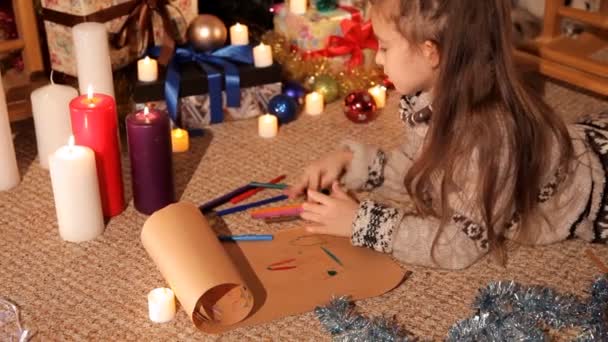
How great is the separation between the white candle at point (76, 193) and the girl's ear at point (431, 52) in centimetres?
53

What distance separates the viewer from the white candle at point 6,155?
4.71 ft

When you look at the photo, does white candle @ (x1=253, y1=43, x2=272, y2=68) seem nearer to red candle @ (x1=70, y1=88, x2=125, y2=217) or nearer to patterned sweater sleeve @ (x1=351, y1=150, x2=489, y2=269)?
red candle @ (x1=70, y1=88, x2=125, y2=217)

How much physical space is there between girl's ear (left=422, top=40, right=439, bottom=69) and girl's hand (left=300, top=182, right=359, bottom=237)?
245 millimetres

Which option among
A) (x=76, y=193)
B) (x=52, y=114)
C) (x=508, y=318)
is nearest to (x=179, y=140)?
(x=52, y=114)

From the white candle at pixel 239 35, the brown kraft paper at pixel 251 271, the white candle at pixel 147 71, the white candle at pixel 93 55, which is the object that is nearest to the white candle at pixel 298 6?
the white candle at pixel 239 35


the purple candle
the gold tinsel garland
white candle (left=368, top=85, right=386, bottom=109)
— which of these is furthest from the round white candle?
white candle (left=368, top=85, right=386, bottom=109)

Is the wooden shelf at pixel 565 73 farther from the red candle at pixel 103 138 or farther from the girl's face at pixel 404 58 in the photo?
the red candle at pixel 103 138

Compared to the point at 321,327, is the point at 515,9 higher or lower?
higher

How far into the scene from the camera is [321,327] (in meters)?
1.14

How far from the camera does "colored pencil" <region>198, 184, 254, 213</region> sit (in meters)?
1.41

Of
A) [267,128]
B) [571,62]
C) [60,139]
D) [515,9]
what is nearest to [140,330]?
[60,139]

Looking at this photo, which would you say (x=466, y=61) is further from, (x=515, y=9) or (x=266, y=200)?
(x=515, y=9)

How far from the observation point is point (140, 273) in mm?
1263

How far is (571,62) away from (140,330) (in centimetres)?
111
